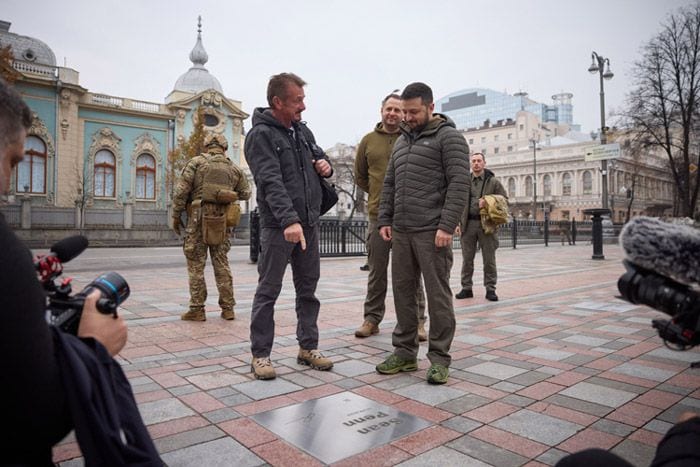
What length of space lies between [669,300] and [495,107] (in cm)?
13028

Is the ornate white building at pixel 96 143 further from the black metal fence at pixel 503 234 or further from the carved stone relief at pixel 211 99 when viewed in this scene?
the black metal fence at pixel 503 234

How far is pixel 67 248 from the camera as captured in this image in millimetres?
1417

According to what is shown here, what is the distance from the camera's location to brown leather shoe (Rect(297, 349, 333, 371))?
3.65 m

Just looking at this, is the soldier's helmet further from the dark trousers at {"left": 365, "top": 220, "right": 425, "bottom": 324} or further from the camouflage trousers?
the dark trousers at {"left": 365, "top": 220, "right": 425, "bottom": 324}

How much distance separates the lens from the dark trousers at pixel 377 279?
15.5 feet

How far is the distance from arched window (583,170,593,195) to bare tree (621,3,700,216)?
44.6m

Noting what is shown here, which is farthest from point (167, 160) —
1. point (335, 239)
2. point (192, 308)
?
point (192, 308)

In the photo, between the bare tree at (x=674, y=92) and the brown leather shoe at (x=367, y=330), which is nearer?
the brown leather shoe at (x=367, y=330)

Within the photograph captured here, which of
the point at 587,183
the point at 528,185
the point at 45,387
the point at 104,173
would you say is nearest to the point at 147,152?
the point at 104,173

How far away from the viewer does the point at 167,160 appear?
125ft

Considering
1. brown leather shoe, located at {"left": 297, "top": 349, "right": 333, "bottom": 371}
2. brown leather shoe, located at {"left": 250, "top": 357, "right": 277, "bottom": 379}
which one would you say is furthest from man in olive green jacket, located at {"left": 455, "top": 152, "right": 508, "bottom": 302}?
brown leather shoe, located at {"left": 250, "top": 357, "right": 277, "bottom": 379}

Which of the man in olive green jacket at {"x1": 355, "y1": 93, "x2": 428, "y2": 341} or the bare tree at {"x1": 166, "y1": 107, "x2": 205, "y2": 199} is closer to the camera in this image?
the man in olive green jacket at {"x1": 355, "y1": 93, "x2": 428, "y2": 341}

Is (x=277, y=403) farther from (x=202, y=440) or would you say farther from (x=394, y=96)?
(x=394, y=96)

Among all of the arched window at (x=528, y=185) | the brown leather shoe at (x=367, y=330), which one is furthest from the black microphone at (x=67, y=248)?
the arched window at (x=528, y=185)
